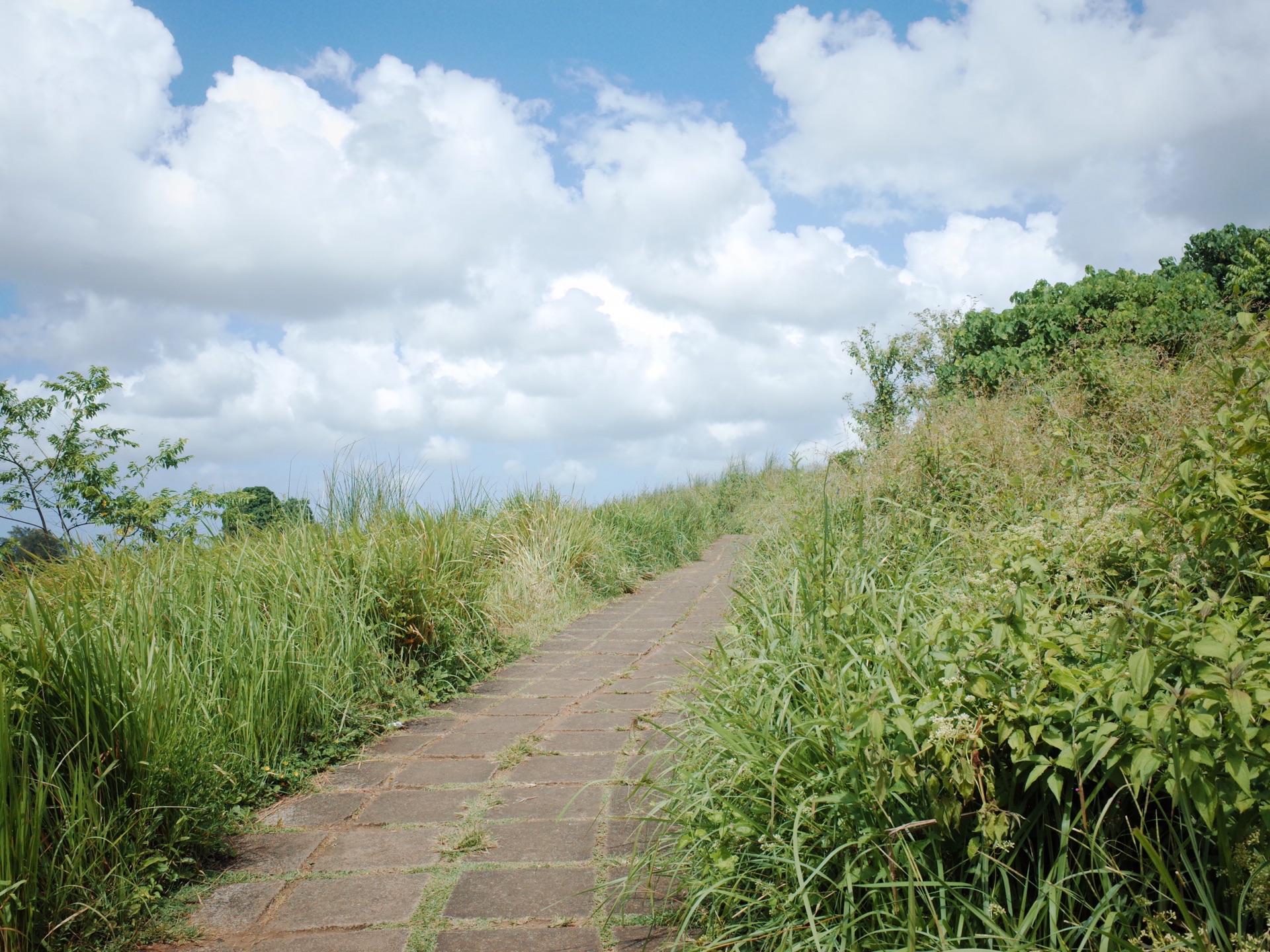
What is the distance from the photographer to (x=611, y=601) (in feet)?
24.8

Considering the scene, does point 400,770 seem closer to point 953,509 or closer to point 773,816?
point 773,816

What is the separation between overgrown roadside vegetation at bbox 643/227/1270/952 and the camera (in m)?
1.64

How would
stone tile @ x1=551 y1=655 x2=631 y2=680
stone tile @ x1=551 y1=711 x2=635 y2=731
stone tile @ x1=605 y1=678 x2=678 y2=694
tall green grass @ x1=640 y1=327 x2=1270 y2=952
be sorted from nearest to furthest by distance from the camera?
tall green grass @ x1=640 y1=327 x2=1270 y2=952, stone tile @ x1=551 y1=711 x2=635 y2=731, stone tile @ x1=605 y1=678 x2=678 y2=694, stone tile @ x1=551 y1=655 x2=631 y2=680

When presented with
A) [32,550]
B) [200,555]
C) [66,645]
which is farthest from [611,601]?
[66,645]

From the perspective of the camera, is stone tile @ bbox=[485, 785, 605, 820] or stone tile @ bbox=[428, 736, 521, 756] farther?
stone tile @ bbox=[428, 736, 521, 756]

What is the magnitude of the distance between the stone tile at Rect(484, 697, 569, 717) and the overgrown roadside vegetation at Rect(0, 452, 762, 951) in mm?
398

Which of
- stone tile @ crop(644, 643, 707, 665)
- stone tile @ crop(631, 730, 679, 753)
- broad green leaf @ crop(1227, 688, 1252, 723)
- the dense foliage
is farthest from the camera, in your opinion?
the dense foliage

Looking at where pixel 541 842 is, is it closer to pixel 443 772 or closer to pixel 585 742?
pixel 443 772

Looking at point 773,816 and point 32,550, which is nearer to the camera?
point 773,816

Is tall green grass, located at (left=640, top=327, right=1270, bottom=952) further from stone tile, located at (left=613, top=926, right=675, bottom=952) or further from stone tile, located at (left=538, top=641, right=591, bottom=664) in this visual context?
stone tile, located at (left=538, top=641, right=591, bottom=664)

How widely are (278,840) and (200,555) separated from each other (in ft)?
6.22

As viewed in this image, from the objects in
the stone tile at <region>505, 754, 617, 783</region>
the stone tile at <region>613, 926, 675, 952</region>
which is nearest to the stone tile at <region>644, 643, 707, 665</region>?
the stone tile at <region>505, 754, 617, 783</region>

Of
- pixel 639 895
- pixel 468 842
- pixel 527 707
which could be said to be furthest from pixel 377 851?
pixel 527 707

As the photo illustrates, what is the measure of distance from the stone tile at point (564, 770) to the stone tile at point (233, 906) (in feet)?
3.41
